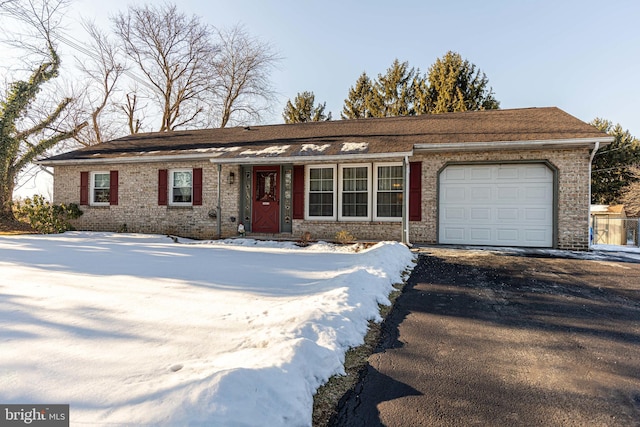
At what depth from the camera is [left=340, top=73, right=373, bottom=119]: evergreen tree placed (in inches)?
1165

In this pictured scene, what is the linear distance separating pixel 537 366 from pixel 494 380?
0.49 meters

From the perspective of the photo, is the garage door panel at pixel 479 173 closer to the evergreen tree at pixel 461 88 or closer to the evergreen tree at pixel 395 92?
the evergreen tree at pixel 461 88

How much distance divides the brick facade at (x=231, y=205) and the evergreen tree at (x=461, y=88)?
15484mm

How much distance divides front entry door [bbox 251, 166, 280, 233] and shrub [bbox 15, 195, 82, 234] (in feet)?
24.1

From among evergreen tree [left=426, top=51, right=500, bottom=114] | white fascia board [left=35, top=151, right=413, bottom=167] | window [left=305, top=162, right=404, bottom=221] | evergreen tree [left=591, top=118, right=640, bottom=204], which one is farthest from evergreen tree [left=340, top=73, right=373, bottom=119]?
white fascia board [left=35, top=151, right=413, bottom=167]

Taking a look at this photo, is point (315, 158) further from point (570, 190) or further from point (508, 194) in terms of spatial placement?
point (570, 190)

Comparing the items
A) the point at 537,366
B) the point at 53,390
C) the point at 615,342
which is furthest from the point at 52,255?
the point at 615,342

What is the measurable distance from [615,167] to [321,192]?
23.2 meters

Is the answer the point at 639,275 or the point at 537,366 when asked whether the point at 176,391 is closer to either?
the point at 537,366

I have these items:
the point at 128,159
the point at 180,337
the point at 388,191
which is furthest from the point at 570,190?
the point at 128,159

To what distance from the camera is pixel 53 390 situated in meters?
1.86

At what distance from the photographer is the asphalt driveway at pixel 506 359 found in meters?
1.94

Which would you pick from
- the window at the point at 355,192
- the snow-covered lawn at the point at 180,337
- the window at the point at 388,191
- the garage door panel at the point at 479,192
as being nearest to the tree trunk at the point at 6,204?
the snow-covered lawn at the point at 180,337

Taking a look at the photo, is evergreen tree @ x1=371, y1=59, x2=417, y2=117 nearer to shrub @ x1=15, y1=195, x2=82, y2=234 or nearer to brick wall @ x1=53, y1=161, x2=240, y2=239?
brick wall @ x1=53, y1=161, x2=240, y2=239
